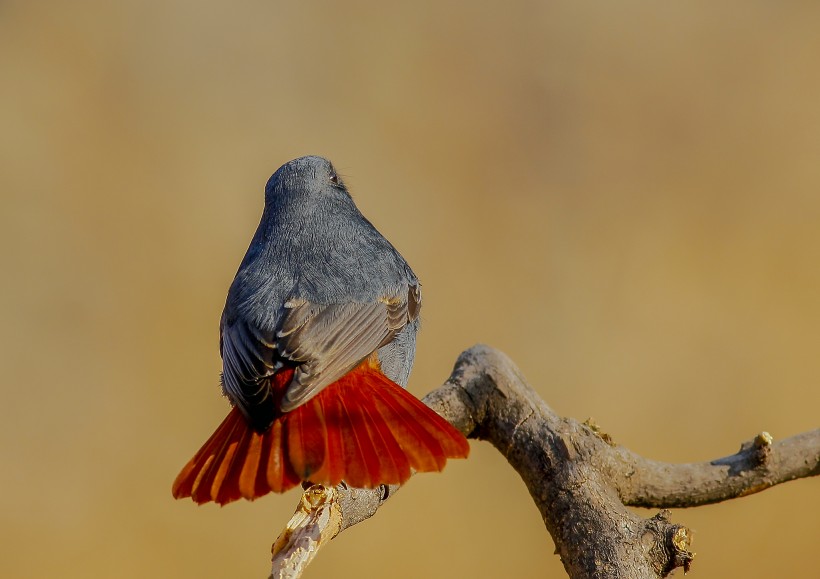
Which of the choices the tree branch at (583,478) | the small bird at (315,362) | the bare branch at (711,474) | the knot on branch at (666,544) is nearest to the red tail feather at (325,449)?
the small bird at (315,362)

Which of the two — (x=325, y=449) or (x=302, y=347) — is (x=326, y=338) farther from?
(x=325, y=449)

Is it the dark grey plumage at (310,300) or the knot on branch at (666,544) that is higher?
the dark grey plumage at (310,300)

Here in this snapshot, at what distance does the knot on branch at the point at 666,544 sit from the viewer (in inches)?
93.3

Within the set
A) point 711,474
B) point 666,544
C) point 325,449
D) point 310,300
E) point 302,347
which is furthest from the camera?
point 711,474

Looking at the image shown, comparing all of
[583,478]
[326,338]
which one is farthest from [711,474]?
[326,338]

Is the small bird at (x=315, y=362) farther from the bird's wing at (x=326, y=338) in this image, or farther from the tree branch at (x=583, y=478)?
the tree branch at (x=583, y=478)

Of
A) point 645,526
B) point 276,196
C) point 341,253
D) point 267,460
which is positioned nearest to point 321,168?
point 276,196

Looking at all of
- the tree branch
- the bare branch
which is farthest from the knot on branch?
the bare branch

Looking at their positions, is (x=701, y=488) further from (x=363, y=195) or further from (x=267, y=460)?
(x=363, y=195)

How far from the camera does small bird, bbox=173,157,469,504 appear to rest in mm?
2266

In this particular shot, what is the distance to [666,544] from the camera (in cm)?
240

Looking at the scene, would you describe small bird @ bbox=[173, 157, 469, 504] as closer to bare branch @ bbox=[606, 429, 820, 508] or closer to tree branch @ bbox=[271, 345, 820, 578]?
tree branch @ bbox=[271, 345, 820, 578]

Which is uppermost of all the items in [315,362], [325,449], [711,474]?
[711,474]

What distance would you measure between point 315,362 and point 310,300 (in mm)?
255
